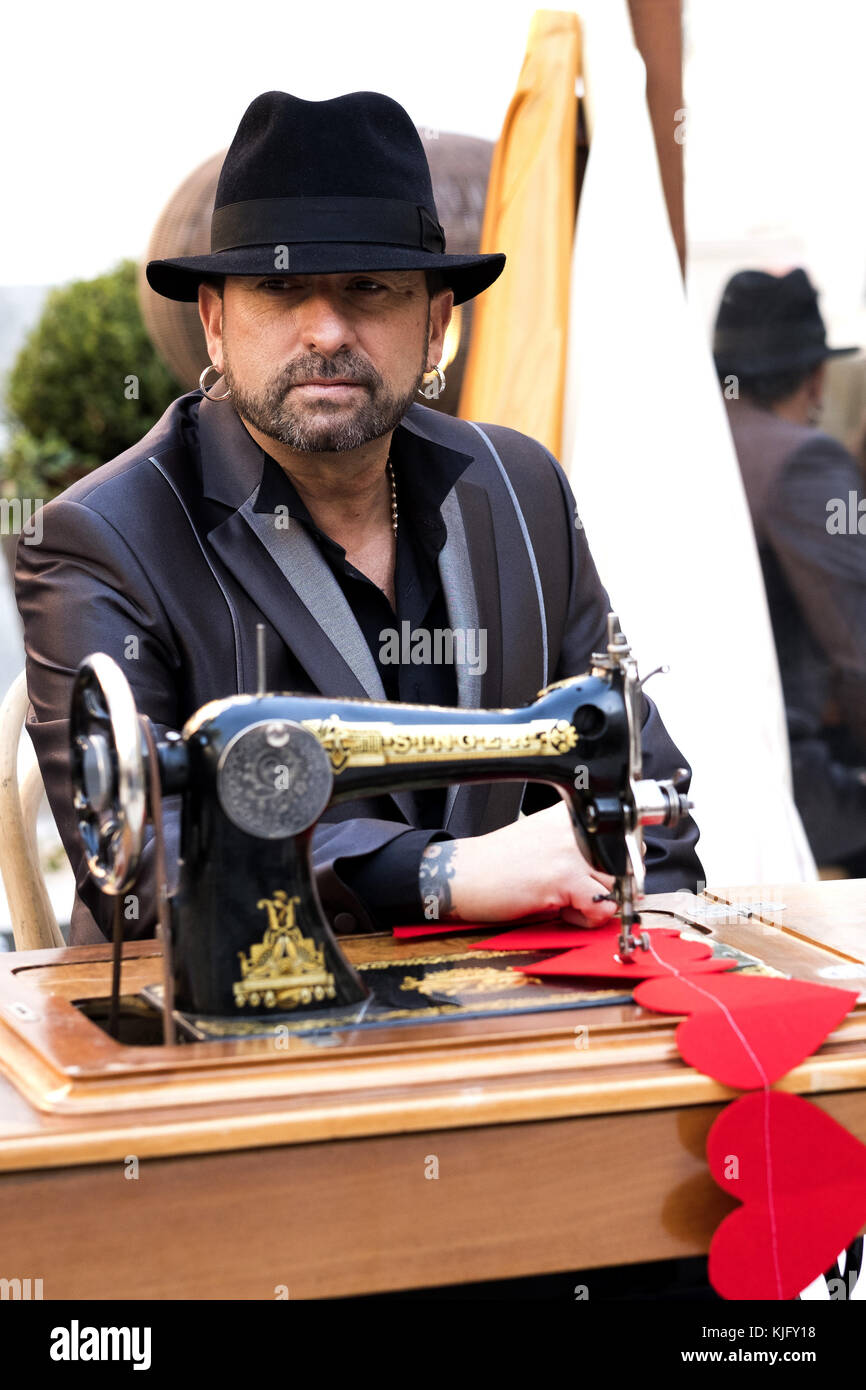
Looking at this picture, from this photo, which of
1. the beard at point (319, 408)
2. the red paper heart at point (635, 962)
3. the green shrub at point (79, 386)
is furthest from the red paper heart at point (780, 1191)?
the green shrub at point (79, 386)

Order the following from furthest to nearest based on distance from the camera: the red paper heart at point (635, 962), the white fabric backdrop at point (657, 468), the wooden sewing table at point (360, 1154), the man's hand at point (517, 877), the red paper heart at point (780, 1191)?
the white fabric backdrop at point (657, 468)
the man's hand at point (517, 877)
the red paper heart at point (635, 962)
the red paper heart at point (780, 1191)
the wooden sewing table at point (360, 1154)

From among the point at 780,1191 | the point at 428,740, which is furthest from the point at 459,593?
the point at 780,1191

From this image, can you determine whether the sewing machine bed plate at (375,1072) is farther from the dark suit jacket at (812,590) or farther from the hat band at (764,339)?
the hat band at (764,339)

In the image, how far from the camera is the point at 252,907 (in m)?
1.40

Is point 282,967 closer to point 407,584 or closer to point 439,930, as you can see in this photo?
point 439,930

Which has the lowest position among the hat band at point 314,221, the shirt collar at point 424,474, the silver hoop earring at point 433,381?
the shirt collar at point 424,474

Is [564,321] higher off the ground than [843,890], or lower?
higher

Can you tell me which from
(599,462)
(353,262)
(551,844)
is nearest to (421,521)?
(353,262)

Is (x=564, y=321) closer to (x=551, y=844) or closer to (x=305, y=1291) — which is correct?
(x=551, y=844)

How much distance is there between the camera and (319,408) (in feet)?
6.47

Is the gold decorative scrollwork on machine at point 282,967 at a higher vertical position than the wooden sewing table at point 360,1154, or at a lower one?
higher

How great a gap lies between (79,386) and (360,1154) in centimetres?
699

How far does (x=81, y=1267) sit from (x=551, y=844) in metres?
0.71

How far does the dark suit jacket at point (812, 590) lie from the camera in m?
3.59
